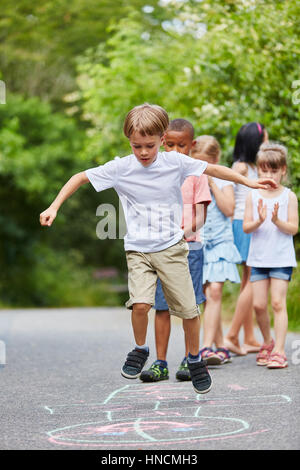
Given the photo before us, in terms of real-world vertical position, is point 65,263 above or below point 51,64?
below

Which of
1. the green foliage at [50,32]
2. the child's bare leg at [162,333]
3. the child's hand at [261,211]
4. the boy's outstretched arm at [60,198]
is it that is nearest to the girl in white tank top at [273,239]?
the child's hand at [261,211]

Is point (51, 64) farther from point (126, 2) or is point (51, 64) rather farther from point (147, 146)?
point (147, 146)

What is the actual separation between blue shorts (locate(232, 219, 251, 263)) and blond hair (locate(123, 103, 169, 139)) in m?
2.22

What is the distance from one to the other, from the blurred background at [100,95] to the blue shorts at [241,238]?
2.36m

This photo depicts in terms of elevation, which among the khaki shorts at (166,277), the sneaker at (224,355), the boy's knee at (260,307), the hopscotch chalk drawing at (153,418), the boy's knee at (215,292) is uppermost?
the khaki shorts at (166,277)

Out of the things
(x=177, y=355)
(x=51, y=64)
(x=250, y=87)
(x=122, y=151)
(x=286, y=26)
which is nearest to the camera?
(x=177, y=355)

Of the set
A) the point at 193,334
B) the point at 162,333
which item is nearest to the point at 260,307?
the point at 162,333

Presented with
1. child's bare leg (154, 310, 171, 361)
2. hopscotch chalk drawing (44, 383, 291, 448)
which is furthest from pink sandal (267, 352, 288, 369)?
hopscotch chalk drawing (44, 383, 291, 448)

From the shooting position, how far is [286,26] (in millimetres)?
10086

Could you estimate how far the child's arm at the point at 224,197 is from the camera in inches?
257

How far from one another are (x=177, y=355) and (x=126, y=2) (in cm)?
2057

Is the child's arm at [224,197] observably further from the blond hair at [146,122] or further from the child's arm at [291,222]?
the blond hair at [146,122]

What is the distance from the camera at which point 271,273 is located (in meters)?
6.41
